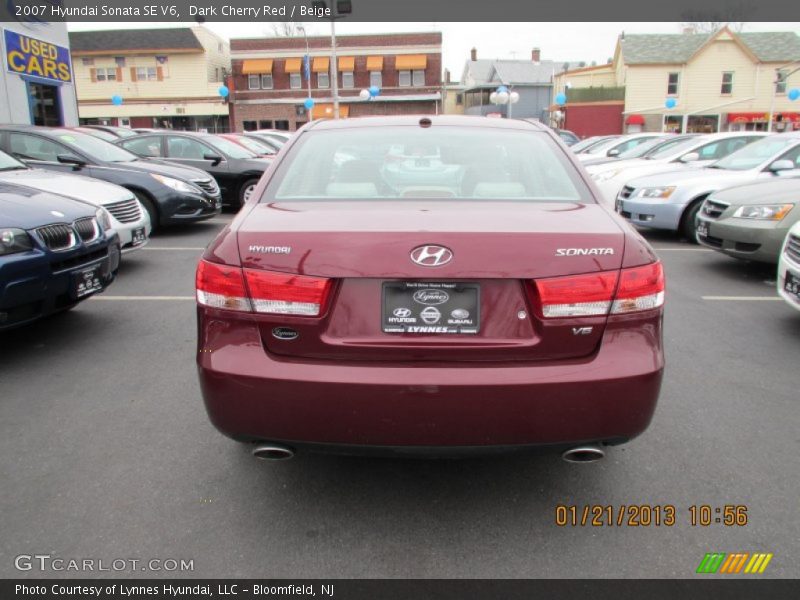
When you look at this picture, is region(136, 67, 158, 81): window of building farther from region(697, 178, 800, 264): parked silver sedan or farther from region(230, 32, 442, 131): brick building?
region(697, 178, 800, 264): parked silver sedan

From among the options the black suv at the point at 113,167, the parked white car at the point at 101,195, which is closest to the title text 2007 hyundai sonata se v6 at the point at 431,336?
the parked white car at the point at 101,195

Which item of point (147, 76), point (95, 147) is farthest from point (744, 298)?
point (147, 76)

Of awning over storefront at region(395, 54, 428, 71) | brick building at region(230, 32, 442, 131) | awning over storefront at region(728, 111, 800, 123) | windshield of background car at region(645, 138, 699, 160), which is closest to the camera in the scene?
windshield of background car at region(645, 138, 699, 160)

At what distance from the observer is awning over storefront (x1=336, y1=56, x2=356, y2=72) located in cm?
4950

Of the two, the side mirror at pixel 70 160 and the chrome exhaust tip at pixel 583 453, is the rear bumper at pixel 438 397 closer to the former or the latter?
the chrome exhaust tip at pixel 583 453

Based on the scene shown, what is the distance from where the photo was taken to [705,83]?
142ft

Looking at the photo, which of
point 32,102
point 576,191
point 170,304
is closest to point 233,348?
point 576,191

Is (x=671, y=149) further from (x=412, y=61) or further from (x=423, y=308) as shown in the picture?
(x=412, y=61)

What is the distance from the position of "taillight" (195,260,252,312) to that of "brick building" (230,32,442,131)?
48048 mm

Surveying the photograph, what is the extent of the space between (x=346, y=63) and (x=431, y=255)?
50.8 metres

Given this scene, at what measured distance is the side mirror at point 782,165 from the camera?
27.9 feet

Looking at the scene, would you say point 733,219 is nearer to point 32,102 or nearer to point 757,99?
point 32,102
